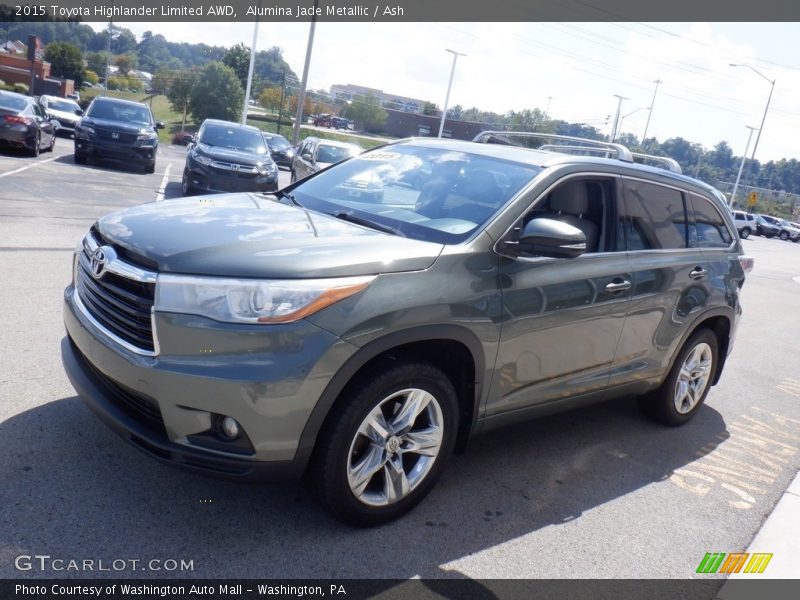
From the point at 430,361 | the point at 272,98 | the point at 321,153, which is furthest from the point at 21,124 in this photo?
the point at 272,98

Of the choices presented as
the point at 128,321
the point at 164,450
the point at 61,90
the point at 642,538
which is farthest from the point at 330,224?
the point at 61,90

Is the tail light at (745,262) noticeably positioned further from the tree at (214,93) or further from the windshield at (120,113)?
the tree at (214,93)

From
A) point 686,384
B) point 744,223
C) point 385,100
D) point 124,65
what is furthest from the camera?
point 385,100

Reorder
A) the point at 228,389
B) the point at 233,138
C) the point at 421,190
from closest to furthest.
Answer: the point at 228,389, the point at 421,190, the point at 233,138

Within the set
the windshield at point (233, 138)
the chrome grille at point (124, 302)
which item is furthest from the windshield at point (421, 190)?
the windshield at point (233, 138)

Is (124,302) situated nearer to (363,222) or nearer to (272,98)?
(363,222)

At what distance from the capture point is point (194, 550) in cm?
309

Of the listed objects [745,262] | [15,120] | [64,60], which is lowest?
[15,120]

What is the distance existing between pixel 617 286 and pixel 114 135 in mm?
15996

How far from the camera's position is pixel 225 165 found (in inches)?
566

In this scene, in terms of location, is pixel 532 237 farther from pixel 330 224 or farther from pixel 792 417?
pixel 792 417

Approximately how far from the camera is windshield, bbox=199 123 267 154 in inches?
606

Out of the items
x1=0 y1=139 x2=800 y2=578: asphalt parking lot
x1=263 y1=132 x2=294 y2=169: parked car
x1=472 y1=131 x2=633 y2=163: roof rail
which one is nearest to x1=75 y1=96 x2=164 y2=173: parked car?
x1=263 y1=132 x2=294 y2=169: parked car

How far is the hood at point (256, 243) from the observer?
121 inches
